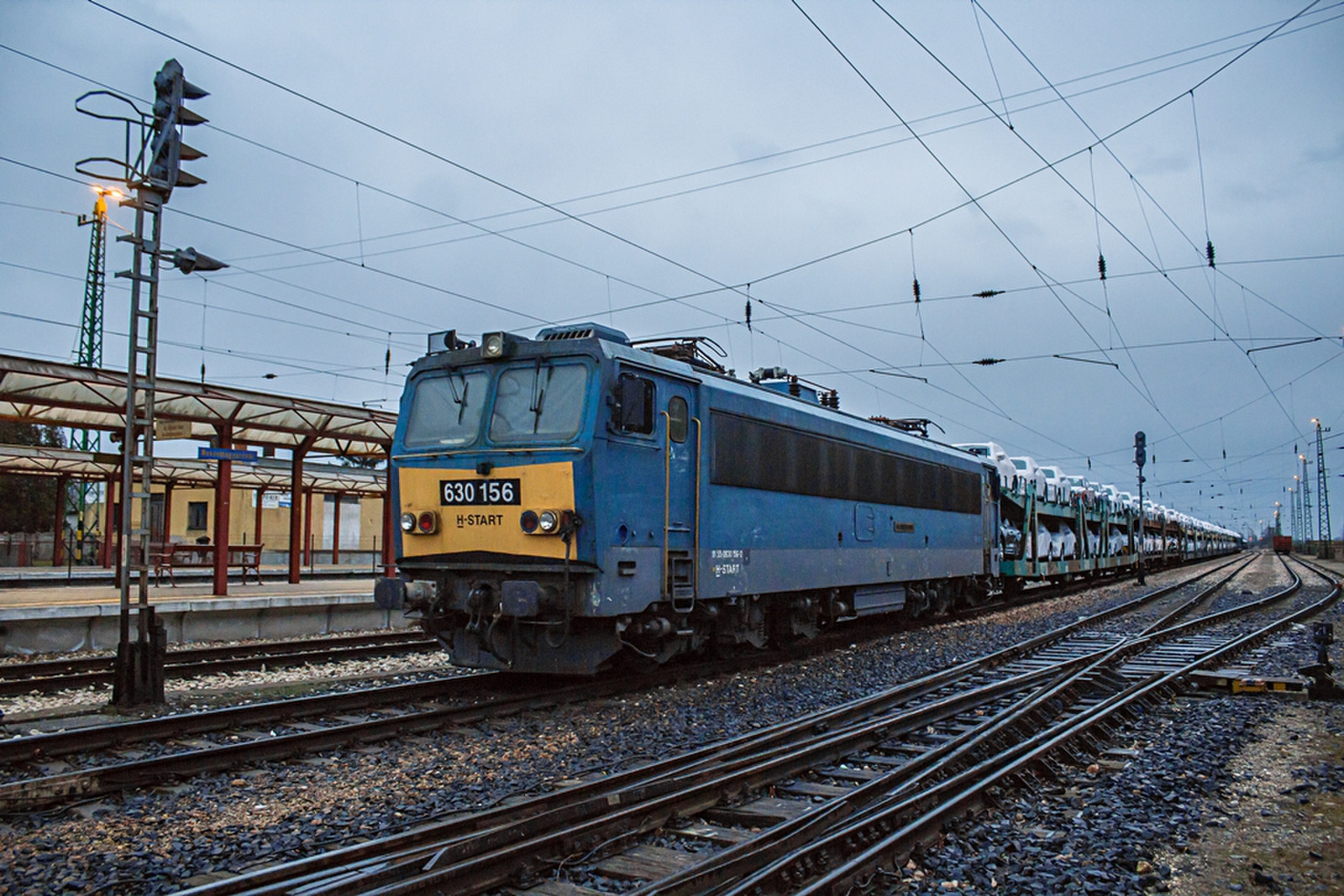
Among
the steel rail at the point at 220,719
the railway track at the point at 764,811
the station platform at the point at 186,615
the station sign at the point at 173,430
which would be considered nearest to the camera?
the railway track at the point at 764,811

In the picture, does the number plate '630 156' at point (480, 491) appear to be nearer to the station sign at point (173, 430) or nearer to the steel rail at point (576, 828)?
the steel rail at point (576, 828)

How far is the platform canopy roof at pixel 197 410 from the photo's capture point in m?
15.5

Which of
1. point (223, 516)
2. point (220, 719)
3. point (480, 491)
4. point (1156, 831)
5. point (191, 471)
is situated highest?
point (191, 471)

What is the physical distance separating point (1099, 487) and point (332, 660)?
3298cm

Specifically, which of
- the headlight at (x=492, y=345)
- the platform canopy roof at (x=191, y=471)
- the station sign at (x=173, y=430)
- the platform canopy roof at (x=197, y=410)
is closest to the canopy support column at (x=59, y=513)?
the platform canopy roof at (x=191, y=471)

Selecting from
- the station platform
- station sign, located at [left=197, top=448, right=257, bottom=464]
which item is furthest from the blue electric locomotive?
station sign, located at [left=197, top=448, right=257, bottom=464]

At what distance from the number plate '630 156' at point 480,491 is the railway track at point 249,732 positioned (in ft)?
6.40

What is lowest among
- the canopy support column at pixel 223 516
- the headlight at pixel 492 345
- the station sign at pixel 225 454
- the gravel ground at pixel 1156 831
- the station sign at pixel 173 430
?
the gravel ground at pixel 1156 831

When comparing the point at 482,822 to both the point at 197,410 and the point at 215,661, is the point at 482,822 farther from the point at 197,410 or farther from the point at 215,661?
the point at 197,410

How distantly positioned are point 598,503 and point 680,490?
153 centimetres

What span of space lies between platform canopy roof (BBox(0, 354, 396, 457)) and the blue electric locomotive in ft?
18.9

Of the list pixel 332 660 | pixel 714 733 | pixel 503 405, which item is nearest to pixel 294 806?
pixel 714 733

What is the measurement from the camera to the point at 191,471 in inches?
1066

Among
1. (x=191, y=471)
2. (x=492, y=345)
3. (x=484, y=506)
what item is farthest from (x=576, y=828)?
(x=191, y=471)
